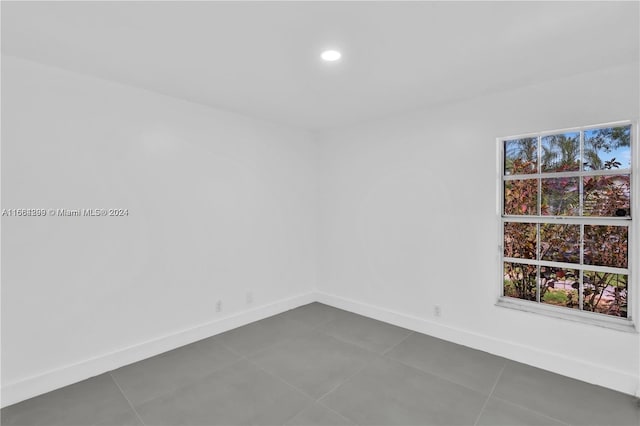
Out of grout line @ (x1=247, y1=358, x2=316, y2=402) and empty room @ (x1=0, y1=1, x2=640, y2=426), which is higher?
empty room @ (x1=0, y1=1, x2=640, y2=426)

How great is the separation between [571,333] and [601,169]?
137 centimetres

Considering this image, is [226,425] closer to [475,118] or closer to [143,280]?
[143,280]

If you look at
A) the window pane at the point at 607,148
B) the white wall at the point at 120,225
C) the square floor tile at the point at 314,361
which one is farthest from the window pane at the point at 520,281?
the white wall at the point at 120,225

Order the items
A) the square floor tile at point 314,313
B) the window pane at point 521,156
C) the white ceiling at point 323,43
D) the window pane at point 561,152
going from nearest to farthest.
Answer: the white ceiling at point 323,43 → the window pane at point 561,152 → the window pane at point 521,156 → the square floor tile at point 314,313

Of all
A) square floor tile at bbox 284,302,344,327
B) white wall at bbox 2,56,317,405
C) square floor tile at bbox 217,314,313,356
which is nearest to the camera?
white wall at bbox 2,56,317,405

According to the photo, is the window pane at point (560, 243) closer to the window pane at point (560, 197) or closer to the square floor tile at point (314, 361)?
the window pane at point (560, 197)

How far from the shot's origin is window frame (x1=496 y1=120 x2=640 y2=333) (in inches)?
95.1

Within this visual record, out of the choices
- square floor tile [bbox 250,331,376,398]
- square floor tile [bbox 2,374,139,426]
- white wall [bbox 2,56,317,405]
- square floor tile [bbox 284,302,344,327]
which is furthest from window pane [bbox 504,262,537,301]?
square floor tile [bbox 2,374,139,426]

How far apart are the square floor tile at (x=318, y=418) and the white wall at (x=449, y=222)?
5.55 feet

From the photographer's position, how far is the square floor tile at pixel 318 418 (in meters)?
2.04

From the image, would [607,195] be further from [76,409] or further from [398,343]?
[76,409]

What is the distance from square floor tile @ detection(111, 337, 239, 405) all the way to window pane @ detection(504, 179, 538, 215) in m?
2.97

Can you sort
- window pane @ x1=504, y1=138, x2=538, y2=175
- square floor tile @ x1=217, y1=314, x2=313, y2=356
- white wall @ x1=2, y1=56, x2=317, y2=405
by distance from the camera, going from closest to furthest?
white wall @ x1=2, y1=56, x2=317, y2=405
window pane @ x1=504, y1=138, x2=538, y2=175
square floor tile @ x1=217, y1=314, x2=313, y2=356

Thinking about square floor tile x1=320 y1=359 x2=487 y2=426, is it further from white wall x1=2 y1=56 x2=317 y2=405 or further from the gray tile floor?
white wall x1=2 y1=56 x2=317 y2=405
